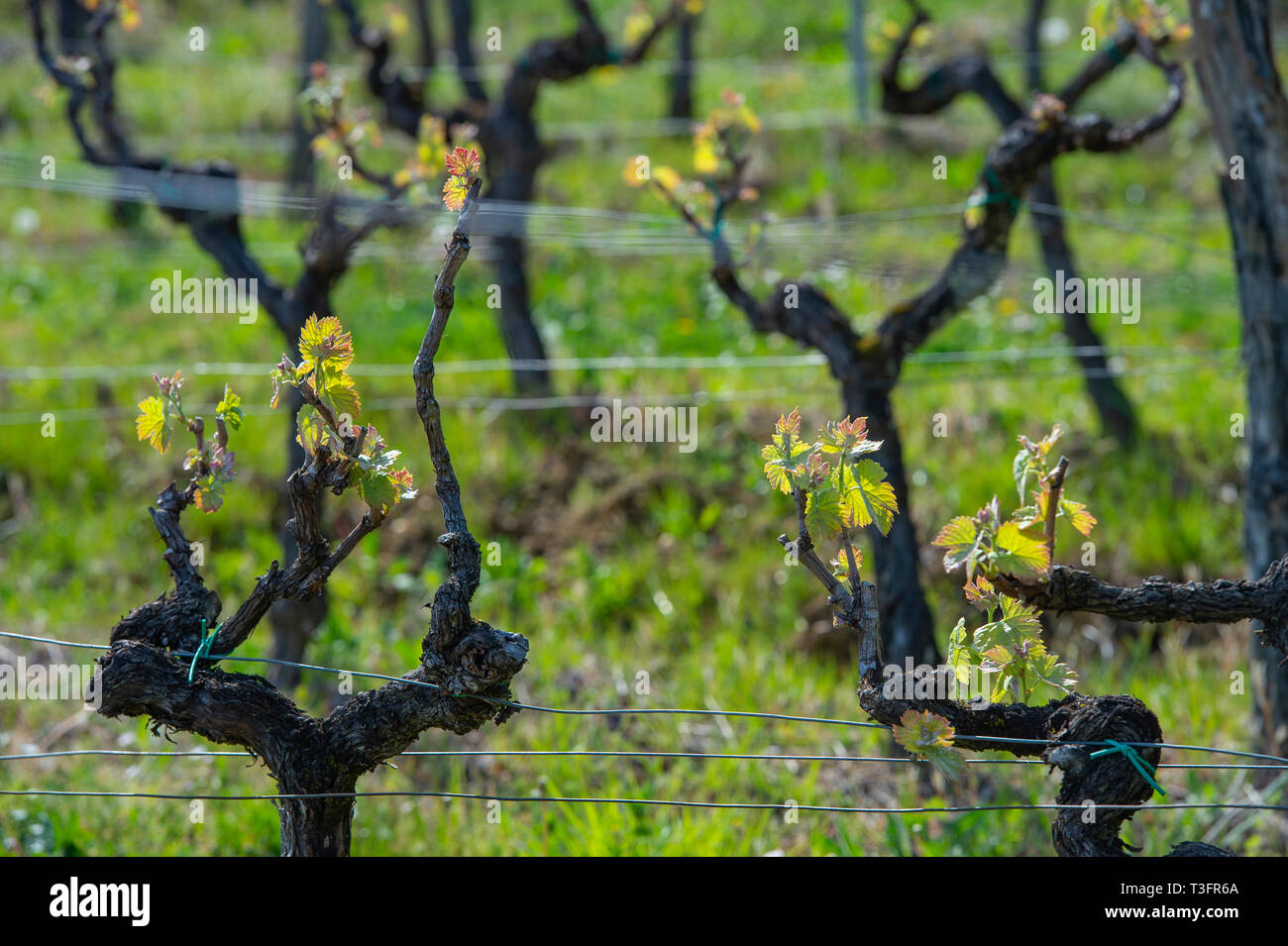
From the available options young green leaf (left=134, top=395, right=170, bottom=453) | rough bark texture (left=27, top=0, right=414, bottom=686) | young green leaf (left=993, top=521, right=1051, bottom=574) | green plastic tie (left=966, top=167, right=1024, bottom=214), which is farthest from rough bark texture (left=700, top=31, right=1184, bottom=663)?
young green leaf (left=134, top=395, right=170, bottom=453)

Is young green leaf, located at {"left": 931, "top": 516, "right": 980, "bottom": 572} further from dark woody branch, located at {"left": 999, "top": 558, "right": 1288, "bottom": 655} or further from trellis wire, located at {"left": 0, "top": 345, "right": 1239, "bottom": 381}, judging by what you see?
trellis wire, located at {"left": 0, "top": 345, "right": 1239, "bottom": 381}

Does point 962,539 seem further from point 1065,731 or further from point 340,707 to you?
point 340,707

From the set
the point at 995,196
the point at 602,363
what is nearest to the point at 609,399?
the point at 602,363

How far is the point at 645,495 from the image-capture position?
5.64m

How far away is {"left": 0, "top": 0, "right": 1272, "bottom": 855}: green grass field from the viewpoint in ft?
12.2

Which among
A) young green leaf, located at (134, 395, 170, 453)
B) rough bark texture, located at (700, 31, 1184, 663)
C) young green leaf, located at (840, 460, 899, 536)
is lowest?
young green leaf, located at (840, 460, 899, 536)

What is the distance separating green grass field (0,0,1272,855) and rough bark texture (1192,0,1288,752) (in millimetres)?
736

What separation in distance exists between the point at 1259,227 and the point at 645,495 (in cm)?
284

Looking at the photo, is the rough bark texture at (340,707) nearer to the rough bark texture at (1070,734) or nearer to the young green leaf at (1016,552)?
the rough bark texture at (1070,734)

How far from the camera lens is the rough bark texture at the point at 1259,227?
11.6 ft

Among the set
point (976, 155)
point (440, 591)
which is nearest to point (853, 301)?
point (976, 155)

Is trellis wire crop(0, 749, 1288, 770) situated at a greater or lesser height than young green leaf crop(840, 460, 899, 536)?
lesser

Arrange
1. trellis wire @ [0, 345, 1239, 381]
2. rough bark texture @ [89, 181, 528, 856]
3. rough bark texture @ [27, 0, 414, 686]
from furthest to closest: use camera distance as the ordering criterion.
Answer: trellis wire @ [0, 345, 1239, 381], rough bark texture @ [27, 0, 414, 686], rough bark texture @ [89, 181, 528, 856]

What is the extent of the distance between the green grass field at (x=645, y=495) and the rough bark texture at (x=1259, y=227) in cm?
74
